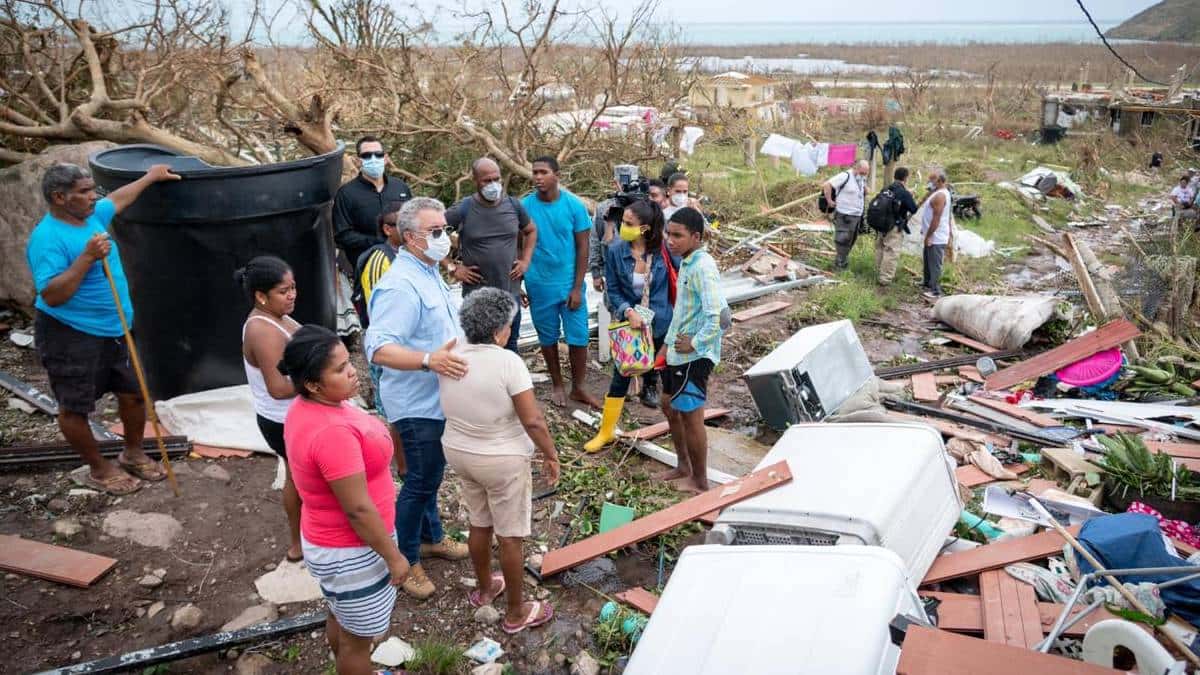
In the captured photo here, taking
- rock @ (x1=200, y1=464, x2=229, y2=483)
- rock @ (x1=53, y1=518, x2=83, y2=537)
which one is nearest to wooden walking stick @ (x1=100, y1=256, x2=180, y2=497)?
rock @ (x1=200, y1=464, x2=229, y2=483)

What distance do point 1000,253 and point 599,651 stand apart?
10.6 m

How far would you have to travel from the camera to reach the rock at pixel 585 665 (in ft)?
11.0

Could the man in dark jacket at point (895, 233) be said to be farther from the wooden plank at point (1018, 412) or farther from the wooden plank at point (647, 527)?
the wooden plank at point (647, 527)

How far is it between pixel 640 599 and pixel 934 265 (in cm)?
749

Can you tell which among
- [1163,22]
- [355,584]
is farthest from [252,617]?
[1163,22]

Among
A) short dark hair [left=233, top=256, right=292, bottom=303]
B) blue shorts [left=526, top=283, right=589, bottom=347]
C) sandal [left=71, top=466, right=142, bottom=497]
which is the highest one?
short dark hair [left=233, top=256, right=292, bottom=303]

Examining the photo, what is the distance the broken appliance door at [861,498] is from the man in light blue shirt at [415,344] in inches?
53.2

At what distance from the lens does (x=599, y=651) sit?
11.5 feet

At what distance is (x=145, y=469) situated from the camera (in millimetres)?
4523

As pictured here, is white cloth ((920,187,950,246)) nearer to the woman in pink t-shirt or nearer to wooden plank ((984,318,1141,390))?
wooden plank ((984,318,1141,390))

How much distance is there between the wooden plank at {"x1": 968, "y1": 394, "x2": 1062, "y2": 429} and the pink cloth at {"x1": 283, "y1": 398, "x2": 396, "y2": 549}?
520cm

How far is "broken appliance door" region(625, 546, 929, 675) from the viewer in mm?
2365

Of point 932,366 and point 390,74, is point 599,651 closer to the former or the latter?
point 932,366

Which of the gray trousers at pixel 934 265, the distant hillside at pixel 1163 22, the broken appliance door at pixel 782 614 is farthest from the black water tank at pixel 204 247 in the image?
the distant hillside at pixel 1163 22
